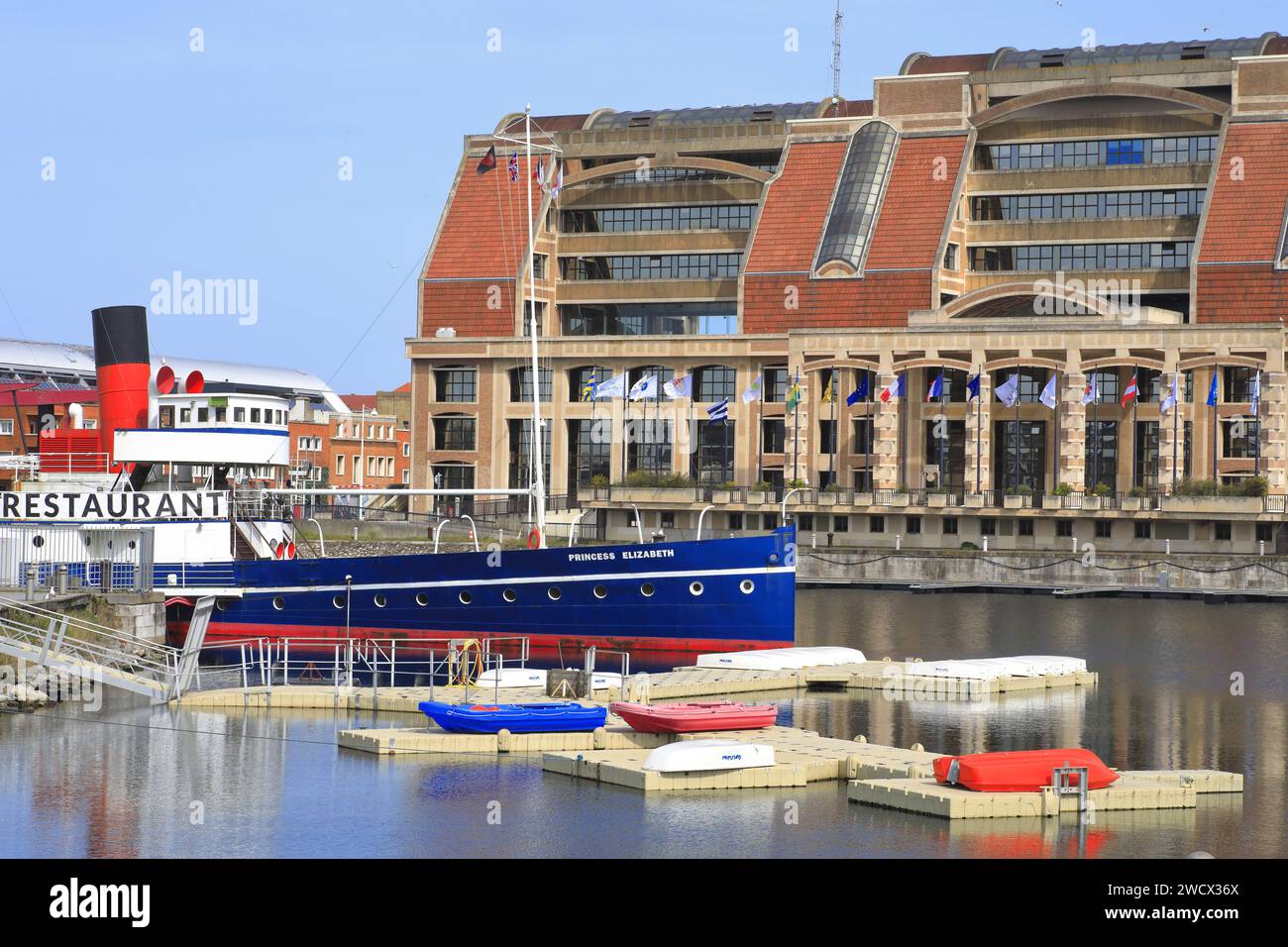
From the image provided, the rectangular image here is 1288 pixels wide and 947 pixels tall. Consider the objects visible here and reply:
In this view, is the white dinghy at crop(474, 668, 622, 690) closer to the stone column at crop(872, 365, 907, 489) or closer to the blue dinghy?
the blue dinghy

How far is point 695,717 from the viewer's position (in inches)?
1658

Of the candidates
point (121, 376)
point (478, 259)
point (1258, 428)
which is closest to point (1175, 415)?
point (1258, 428)

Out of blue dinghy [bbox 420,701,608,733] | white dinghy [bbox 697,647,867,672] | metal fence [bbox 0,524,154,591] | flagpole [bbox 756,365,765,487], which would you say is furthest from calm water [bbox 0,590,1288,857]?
flagpole [bbox 756,365,765,487]

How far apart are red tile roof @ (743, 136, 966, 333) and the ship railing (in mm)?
64520

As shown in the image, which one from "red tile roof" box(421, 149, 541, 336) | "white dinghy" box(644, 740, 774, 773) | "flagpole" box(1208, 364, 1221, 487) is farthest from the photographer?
"red tile roof" box(421, 149, 541, 336)

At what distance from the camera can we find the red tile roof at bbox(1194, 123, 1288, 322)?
110m

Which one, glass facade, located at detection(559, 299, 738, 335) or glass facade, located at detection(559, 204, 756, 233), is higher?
glass facade, located at detection(559, 204, 756, 233)

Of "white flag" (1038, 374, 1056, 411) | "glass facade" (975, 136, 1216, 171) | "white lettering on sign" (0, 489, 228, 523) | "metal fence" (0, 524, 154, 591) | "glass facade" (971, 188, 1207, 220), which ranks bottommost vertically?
"metal fence" (0, 524, 154, 591)

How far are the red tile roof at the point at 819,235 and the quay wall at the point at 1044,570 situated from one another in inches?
801

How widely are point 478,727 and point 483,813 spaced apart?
713 cm

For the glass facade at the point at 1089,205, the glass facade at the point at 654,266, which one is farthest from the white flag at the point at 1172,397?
the glass facade at the point at 654,266

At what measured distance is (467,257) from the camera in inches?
5325
